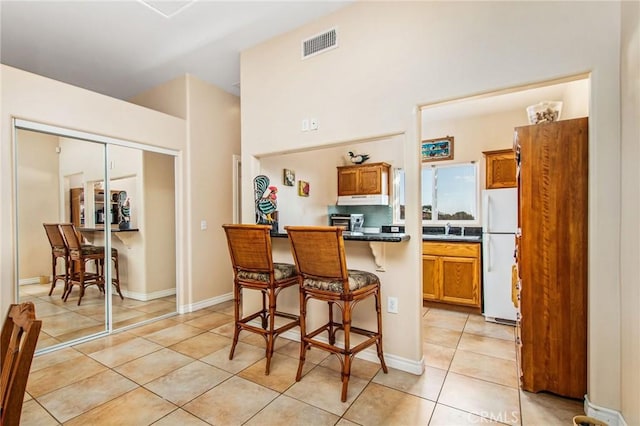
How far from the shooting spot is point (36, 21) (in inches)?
108

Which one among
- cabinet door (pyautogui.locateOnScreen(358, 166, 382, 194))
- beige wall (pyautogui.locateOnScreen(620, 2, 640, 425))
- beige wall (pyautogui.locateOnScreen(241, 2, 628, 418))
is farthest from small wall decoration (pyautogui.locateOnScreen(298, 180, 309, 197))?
beige wall (pyautogui.locateOnScreen(620, 2, 640, 425))

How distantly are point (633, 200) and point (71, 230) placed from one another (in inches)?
168

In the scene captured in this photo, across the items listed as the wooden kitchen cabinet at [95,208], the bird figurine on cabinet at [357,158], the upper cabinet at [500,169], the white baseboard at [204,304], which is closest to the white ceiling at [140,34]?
the wooden kitchen cabinet at [95,208]

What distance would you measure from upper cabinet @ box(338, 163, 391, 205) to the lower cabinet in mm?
991

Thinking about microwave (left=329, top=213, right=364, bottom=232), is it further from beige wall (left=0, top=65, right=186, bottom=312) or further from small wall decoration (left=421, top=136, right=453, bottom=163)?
beige wall (left=0, top=65, right=186, bottom=312)

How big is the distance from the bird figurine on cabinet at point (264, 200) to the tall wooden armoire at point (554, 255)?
2.05m

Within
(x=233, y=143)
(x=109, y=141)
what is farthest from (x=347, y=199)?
(x=109, y=141)

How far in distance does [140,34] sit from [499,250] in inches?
174

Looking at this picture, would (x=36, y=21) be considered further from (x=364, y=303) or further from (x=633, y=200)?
(x=633, y=200)

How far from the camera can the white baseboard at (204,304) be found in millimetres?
3738

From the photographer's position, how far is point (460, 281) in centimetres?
373

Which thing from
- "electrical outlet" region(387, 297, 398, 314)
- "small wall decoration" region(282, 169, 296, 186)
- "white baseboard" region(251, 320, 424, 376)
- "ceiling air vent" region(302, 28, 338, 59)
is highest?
"ceiling air vent" region(302, 28, 338, 59)

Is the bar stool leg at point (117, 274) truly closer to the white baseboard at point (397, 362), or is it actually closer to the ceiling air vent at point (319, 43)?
the white baseboard at point (397, 362)

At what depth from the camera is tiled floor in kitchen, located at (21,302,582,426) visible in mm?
1797
